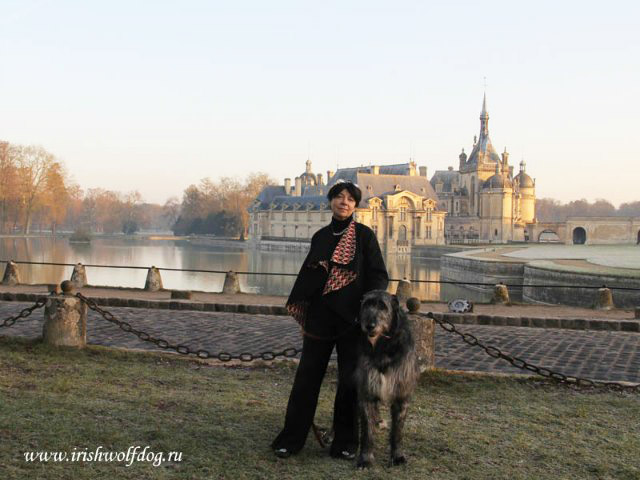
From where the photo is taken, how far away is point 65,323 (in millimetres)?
8164

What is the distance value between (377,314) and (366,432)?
86 cm

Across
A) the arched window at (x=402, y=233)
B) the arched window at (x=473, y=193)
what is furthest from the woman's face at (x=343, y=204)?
the arched window at (x=473, y=193)

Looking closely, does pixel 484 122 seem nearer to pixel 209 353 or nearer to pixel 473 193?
pixel 473 193

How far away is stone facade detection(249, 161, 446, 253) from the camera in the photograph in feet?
290

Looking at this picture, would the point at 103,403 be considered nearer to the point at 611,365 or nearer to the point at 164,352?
the point at 164,352

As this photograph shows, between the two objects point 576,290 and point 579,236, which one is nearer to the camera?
point 576,290

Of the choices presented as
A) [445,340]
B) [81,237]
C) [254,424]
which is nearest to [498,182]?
[81,237]

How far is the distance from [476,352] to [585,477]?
475 cm

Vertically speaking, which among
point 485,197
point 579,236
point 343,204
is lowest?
point 579,236

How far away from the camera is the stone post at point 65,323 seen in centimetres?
814

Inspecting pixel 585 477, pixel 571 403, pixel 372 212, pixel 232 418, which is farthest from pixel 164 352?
pixel 372 212

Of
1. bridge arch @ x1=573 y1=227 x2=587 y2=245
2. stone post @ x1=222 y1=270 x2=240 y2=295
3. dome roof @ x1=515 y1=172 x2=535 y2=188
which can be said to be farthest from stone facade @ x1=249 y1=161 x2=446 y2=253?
stone post @ x1=222 y1=270 x2=240 y2=295

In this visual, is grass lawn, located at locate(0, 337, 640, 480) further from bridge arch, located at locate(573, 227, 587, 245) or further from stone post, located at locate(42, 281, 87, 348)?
bridge arch, located at locate(573, 227, 587, 245)

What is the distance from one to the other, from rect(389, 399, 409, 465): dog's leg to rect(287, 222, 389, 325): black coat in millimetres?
656
